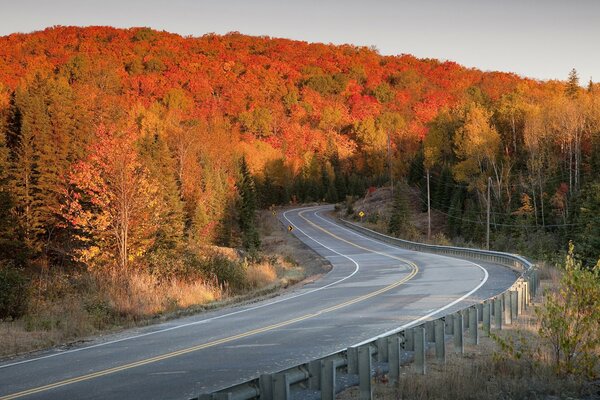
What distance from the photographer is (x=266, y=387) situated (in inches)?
223

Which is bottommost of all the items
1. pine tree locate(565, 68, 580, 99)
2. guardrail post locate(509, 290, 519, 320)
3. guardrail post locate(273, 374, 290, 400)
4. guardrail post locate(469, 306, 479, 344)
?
guardrail post locate(509, 290, 519, 320)

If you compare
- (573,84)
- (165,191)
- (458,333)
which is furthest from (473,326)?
(573,84)

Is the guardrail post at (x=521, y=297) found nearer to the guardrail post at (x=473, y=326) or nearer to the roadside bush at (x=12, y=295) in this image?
the guardrail post at (x=473, y=326)

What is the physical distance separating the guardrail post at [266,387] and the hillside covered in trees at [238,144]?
13.7 m

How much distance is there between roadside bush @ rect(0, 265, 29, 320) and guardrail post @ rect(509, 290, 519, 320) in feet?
39.2

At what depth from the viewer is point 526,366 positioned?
828cm

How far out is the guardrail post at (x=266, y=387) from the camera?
18.5 feet

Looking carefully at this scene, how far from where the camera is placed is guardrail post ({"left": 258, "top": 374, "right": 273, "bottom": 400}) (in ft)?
18.5

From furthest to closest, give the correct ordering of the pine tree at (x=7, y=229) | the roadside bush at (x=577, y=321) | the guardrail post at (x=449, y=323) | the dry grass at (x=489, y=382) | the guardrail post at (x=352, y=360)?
1. the pine tree at (x=7, y=229)
2. the guardrail post at (x=449, y=323)
3. the roadside bush at (x=577, y=321)
4. the dry grass at (x=489, y=382)
5. the guardrail post at (x=352, y=360)

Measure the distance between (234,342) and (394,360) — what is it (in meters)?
4.24

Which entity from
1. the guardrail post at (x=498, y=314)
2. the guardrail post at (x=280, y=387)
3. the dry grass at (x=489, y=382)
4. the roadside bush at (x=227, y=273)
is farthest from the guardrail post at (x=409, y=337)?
the roadside bush at (x=227, y=273)

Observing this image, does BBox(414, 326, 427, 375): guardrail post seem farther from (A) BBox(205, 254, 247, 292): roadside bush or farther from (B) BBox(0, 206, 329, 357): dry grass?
(A) BBox(205, 254, 247, 292): roadside bush

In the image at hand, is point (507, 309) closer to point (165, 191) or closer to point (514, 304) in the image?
point (514, 304)

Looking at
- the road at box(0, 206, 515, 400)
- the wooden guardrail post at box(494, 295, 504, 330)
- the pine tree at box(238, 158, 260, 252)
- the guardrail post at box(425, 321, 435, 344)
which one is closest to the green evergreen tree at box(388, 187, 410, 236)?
the pine tree at box(238, 158, 260, 252)
